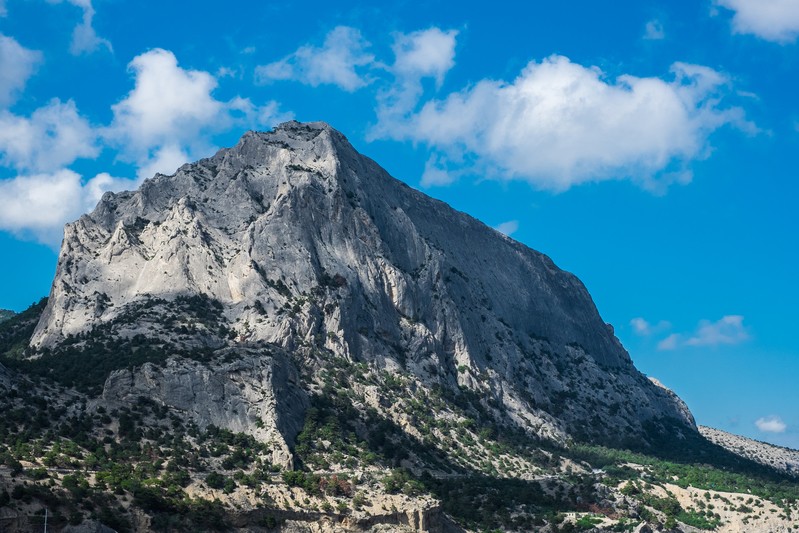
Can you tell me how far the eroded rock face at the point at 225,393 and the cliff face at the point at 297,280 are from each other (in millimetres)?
1721

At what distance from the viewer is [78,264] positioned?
150750 mm

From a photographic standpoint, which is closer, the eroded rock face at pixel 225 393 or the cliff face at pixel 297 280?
the eroded rock face at pixel 225 393

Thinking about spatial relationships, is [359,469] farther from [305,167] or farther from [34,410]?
[305,167]

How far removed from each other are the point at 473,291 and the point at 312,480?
321 ft

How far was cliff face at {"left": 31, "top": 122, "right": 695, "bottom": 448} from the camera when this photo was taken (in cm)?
14138

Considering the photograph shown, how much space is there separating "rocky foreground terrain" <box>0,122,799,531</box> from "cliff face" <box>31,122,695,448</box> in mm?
381

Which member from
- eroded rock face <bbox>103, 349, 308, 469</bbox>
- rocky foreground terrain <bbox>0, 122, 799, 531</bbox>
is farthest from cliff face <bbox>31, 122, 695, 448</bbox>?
eroded rock face <bbox>103, 349, 308, 469</bbox>

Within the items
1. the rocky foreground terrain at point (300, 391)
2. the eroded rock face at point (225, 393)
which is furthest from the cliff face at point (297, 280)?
the eroded rock face at point (225, 393)

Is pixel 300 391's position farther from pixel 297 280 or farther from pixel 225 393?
pixel 297 280

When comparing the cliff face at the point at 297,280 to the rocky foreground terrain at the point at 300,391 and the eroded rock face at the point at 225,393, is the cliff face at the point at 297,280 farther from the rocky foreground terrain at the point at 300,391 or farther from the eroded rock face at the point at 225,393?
the eroded rock face at the point at 225,393

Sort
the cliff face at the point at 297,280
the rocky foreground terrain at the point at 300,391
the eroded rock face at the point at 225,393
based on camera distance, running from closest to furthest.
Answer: the rocky foreground terrain at the point at 300,391 < the eroded rock face at the point at 225,393 < the cliff face at the point at 297,280

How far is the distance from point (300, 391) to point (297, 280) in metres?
26.8

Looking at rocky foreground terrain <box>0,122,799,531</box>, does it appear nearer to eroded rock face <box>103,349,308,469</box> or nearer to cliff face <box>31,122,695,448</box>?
eroded rock face <box>103,349,308,469</box>

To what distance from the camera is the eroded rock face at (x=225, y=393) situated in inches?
4432
